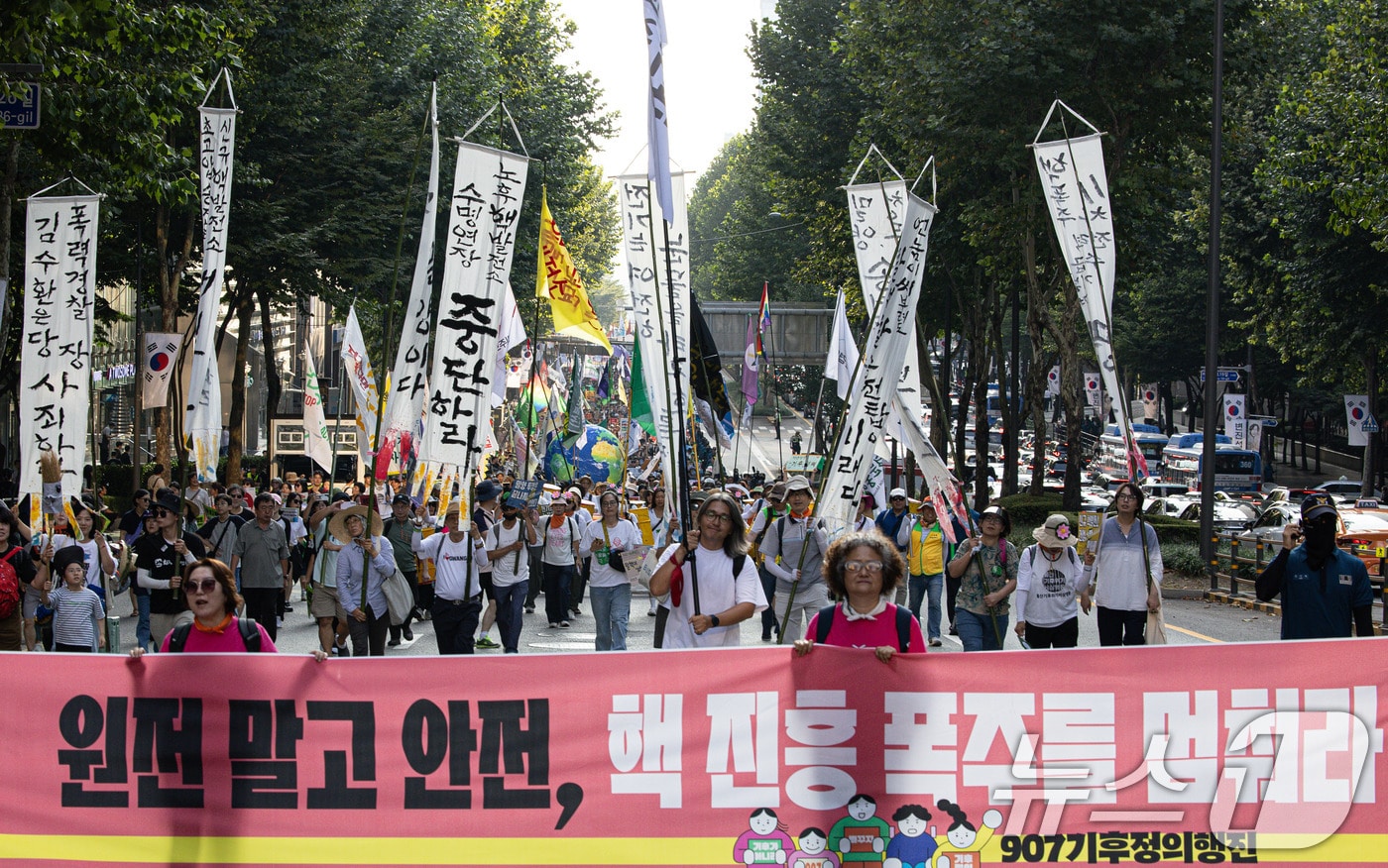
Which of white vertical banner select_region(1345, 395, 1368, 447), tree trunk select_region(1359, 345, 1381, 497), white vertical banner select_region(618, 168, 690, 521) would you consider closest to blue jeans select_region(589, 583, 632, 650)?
white vertical banner select_region(618, 168, 690, 521)

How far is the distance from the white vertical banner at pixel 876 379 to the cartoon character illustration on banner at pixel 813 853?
3564mm

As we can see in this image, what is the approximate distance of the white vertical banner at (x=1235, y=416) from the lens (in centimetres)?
5138

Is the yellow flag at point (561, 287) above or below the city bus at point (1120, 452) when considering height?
above

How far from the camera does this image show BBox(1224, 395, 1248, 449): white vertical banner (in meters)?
51.4

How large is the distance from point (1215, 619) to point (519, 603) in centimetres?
995

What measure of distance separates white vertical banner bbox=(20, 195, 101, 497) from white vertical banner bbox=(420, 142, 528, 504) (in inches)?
142

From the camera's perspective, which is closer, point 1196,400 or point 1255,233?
point 1255,233

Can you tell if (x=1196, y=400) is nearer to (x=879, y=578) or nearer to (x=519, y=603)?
(x=519, y=603)

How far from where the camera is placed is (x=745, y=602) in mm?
7250

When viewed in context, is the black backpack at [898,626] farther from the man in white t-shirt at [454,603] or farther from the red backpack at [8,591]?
the red backpack at [8,591]

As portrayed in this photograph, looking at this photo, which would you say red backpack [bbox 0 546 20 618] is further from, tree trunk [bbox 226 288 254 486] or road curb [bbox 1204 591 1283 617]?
tree trunk [bbox 226 288 254 486]

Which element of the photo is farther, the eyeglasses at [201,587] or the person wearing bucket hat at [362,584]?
the person wearing bucket hat at [362,584]

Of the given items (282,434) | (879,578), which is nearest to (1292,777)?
(879,578)

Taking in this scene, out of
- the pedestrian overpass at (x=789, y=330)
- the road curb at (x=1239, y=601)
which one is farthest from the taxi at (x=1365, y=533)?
the pedestrian overpass at (x=789, y=330)
